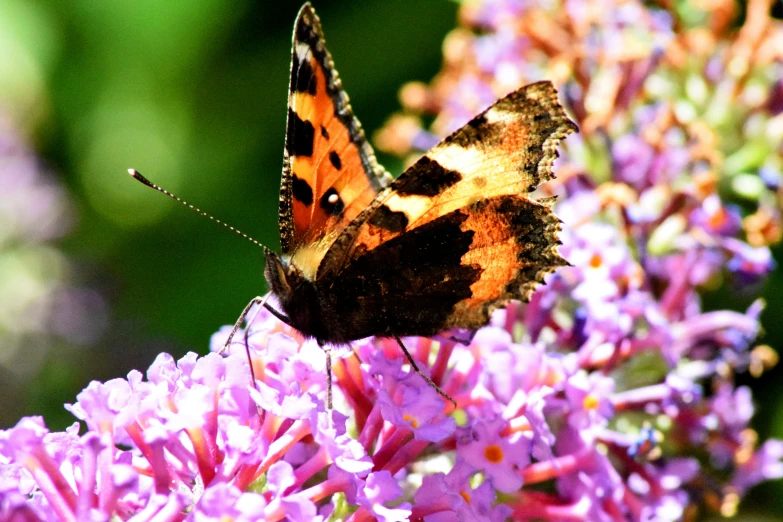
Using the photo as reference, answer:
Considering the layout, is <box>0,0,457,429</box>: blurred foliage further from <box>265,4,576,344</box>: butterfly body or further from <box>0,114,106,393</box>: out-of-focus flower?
<box>265,4,576,344</box>: butterfly body

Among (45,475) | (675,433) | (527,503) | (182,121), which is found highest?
(182,121)

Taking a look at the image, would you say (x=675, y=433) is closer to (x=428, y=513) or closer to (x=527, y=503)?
(x=527, y=503)

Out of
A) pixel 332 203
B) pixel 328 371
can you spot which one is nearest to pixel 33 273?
pixel 332 203

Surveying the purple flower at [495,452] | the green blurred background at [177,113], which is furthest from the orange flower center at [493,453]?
the green blurred background at [177,113]

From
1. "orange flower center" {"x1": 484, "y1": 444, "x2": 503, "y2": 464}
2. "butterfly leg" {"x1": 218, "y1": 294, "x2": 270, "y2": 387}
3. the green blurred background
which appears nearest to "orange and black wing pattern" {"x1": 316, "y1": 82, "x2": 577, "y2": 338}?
"butterfly leg" {"x1": 218, "y1": 294, "x2": 270, "y2": 387}

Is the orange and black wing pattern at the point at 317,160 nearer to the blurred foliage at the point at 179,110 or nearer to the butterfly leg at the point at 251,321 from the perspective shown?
the butterfly leg at the point at 251,321

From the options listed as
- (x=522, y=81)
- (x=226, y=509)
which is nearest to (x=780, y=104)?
(x=522, y=81)

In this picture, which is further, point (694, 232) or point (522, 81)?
point (522, 81)

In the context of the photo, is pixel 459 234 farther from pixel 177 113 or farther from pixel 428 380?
pixel 177 113
